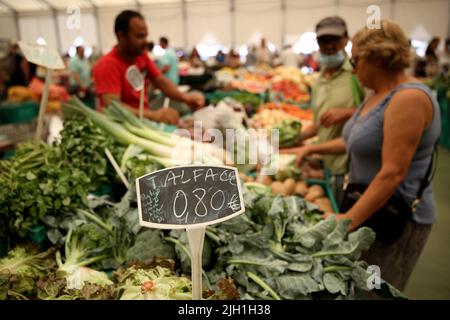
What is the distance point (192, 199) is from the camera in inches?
31.4

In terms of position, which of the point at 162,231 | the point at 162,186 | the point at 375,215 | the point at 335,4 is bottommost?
the point at 375,215

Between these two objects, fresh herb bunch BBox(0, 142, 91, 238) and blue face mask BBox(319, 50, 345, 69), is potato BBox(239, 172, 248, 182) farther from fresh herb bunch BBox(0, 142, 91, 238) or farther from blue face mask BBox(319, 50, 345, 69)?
blue face mask BBox(319, 50, 345, 69)

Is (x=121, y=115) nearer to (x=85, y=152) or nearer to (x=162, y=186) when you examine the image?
(x=85, y=152)

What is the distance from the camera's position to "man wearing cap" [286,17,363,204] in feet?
7.94

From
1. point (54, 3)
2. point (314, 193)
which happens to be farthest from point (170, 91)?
point (54, 3)

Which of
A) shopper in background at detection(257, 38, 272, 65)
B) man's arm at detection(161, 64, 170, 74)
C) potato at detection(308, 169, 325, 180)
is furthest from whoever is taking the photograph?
shopper in background at detection(257, 38, 272, 65)

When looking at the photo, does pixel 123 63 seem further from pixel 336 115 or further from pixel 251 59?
pixel 251 59

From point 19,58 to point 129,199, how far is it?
6842mm

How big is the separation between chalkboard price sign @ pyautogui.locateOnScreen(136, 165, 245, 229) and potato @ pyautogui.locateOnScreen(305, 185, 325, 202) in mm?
1553

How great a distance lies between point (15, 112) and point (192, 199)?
19.8 feet

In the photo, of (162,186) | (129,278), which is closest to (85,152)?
(129,278)

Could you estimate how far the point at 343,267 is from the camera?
127cm

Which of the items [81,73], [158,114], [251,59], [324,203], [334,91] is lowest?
[324,203]

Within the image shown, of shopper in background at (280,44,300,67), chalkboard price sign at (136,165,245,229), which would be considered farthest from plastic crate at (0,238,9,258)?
shopper in background at (280,44,300,67)
